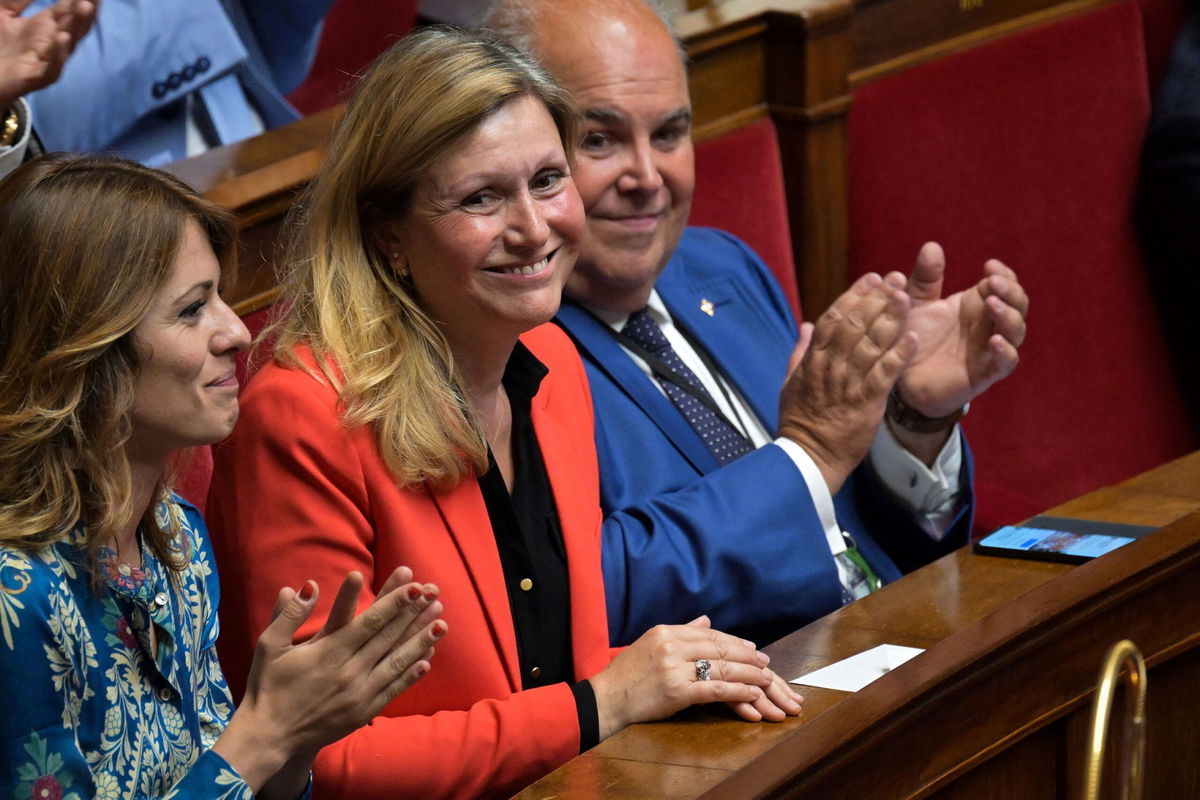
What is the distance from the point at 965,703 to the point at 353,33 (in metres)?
1.85

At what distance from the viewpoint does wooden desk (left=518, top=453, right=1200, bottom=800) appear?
107 cm

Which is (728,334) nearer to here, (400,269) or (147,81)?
(400,269)

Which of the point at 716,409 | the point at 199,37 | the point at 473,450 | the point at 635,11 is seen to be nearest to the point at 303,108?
the point at 199,37

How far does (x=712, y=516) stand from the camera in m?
1.54

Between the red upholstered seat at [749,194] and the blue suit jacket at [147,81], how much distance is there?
59cm

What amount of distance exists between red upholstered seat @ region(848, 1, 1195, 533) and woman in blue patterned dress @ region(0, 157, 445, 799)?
136 centimetres

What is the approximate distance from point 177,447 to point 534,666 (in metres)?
0.38

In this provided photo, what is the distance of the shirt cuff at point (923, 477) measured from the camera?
5.67 ft

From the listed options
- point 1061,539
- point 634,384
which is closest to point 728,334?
point 634,384

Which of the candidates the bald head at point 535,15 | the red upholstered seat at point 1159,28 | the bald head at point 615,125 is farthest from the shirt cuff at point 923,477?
the red upholstered seat at point 1159,28

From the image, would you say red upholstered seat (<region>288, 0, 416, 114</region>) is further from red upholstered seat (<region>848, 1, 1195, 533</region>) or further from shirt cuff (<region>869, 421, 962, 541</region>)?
shirt cuff (<region>869, 421, 962, 541</region>)

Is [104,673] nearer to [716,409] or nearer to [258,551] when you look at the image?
[258,551]

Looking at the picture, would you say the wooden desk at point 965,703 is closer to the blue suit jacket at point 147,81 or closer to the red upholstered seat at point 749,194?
the red upholstered seat at point 749,194

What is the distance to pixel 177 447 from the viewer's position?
43.4 inches
